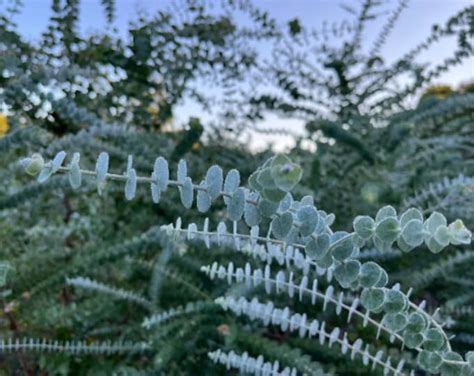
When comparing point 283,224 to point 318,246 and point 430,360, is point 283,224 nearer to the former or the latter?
point 318,246

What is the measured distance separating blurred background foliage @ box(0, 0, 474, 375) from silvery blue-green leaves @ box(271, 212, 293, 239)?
1.02 feet

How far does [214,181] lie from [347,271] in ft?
0.26

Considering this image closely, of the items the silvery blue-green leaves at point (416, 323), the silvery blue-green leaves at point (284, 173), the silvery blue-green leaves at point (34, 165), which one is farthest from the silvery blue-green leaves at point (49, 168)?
the silvery blue-green leaves at point (416, 323)

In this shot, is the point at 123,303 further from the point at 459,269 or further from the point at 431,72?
the point at 431,72

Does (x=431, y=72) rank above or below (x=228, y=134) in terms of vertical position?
above

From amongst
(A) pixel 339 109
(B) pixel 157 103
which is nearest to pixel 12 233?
(B) pixel 157 103

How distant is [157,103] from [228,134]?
0.14m

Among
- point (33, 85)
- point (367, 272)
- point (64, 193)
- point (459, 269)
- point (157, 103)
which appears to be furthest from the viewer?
point (157, 103)

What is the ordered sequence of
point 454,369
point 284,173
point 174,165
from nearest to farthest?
point 284,173 < point 454,369 < point 174,165

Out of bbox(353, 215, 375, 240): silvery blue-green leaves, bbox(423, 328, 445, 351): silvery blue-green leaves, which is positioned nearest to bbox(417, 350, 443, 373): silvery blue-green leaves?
bbox(423, 328, 445, 351): silvery blue-green leaves

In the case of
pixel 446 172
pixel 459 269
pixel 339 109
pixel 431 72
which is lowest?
pixel 459 269

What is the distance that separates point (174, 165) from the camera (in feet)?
3.02

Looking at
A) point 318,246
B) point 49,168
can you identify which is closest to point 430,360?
point 318,246

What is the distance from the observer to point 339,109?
1238 millimetres
